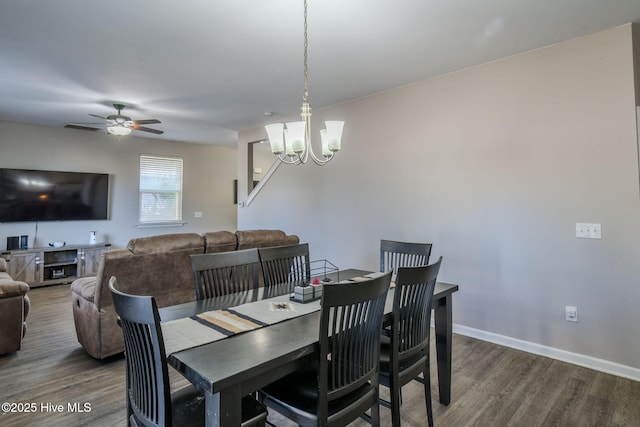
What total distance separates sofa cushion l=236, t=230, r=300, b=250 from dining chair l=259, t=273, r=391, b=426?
75.0 inches

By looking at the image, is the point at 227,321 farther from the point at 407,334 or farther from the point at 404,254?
the point at 404,254

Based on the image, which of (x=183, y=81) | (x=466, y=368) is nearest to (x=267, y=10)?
(x=183, y=81)

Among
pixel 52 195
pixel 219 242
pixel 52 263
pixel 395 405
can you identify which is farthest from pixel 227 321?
pixel 52 195

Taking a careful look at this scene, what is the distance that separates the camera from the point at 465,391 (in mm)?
2322

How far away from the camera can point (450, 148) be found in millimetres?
3432

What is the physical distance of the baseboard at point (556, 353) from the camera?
2.51 meters

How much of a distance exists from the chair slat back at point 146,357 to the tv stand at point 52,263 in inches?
205

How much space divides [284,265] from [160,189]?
5.33m

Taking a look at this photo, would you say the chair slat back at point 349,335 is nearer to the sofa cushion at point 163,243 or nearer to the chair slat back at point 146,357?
the chair slat back at point 146,357

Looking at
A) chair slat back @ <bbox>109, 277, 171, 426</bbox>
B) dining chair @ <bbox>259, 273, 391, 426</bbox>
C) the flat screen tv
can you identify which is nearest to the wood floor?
dining chair @ <bbox>259, 273, 391, 426</bbox>

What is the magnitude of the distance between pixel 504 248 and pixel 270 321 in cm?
247

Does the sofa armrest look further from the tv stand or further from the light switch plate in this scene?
the light switch plate

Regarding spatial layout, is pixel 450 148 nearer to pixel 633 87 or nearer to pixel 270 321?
pixel 633 87

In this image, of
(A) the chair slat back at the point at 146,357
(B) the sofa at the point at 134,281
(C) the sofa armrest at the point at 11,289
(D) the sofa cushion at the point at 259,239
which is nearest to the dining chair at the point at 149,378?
(A) the chair slat back at the point at 146,357
